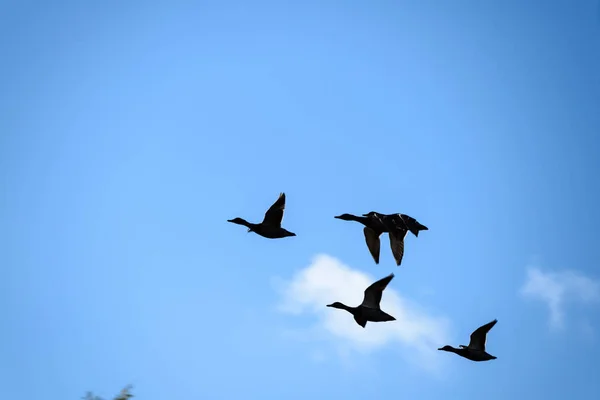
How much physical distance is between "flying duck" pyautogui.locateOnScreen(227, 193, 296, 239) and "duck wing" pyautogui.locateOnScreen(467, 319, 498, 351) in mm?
8249

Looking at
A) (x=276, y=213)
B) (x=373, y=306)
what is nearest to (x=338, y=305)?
(x=373, y=306)

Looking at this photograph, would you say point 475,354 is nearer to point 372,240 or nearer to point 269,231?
point 372,240

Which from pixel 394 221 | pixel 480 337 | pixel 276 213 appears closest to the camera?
pixel 276 213

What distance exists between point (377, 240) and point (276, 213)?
723 cm

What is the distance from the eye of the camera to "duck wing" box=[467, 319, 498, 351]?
128 feet

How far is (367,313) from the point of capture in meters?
37.7

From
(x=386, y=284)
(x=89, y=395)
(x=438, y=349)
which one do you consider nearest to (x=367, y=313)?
(x=386, y=284)

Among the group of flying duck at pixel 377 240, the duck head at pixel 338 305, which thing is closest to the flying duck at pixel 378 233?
the group of flying duck at pixel 377 240

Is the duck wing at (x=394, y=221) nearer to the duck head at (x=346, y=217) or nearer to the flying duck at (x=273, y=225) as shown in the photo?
the duck head at (x=346, y=217)

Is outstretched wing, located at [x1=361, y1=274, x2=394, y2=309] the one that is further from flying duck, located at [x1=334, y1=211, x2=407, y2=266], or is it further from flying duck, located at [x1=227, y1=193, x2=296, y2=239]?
flying duck, located at [x1=334, y1=211, x2=407, y2=266]

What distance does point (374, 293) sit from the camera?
37.6 metres

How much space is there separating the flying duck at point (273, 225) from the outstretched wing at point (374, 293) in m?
3.82

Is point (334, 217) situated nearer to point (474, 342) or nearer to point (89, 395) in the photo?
point (474, 342)

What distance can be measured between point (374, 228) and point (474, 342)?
24.3 feet
